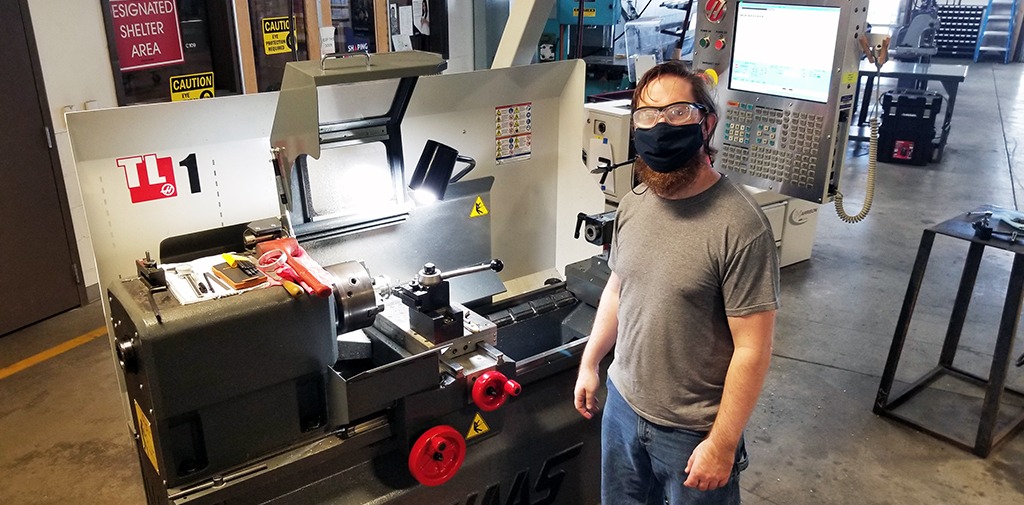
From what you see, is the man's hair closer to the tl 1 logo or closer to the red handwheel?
the red handwheel

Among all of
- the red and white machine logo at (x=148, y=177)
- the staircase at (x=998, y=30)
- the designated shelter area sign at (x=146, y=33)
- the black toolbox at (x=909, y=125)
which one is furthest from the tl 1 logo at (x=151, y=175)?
the staircase at (x=998, y=30)

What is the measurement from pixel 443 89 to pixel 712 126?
833mm

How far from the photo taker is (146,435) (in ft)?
4.41

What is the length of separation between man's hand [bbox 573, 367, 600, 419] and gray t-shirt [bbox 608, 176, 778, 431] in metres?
0.11

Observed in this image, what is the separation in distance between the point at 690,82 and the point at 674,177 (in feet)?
0.55

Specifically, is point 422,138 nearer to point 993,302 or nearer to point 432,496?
point 432,496

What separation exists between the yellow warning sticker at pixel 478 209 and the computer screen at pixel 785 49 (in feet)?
2.78

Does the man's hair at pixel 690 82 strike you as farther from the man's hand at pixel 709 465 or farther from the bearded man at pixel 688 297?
the man's hand at pixel 709 465

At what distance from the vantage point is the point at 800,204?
3.73 metres

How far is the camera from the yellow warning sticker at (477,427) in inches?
63.3

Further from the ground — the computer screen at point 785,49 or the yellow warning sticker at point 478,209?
the computer screen at point 785,49

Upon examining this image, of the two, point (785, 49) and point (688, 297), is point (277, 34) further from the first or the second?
point (688, 297)

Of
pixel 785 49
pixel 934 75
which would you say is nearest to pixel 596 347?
pixel 785 49

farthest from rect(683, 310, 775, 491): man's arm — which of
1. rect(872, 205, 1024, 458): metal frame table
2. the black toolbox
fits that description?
the black toolbox
